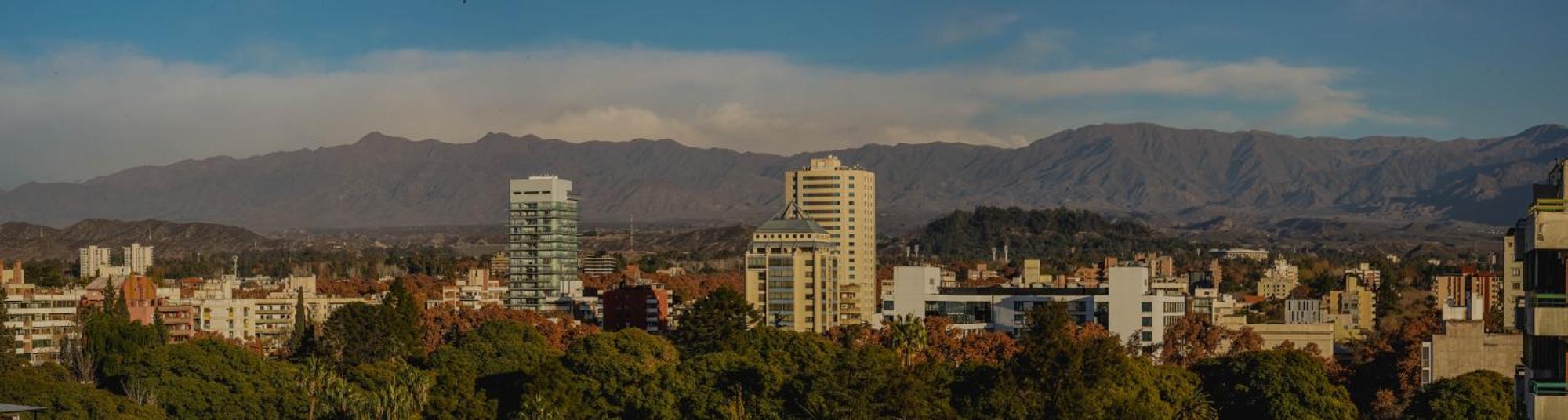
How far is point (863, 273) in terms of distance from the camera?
6265 inches

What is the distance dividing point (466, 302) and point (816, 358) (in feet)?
253

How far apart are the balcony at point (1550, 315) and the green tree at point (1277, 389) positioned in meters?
52.1

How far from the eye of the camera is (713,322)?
10881 centimetres

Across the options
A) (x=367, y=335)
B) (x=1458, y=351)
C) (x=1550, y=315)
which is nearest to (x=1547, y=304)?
(x=1550, y=315)

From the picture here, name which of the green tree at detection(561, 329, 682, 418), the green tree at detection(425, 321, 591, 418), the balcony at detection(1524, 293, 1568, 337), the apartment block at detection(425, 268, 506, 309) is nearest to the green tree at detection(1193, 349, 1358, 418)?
the green tree at detection(561, 329, 682, 418)

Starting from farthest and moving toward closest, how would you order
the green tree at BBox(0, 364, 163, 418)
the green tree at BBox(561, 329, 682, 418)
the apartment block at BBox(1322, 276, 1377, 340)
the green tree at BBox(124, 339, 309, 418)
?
the apartment block at BBox(1322, 276, 1377, 340) → the green tree at BBox(124, 339, 309, 418) → the green tree at BBox(561, 329, 682, 418) → the green tree at BBox(0, 364, 163, 418)

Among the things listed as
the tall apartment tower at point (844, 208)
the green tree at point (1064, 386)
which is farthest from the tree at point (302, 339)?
the green tree at point (1064, 386)

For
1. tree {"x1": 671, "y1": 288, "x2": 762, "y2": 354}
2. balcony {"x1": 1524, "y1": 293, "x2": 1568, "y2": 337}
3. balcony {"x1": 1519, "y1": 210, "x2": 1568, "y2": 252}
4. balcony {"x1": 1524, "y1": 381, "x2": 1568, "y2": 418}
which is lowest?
tree {"x1": 671, "y1": 288, "x2": 762, "y2": 354}

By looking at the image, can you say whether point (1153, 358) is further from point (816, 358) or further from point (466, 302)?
point (466, 302)

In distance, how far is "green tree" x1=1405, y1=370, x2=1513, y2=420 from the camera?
70750 mm

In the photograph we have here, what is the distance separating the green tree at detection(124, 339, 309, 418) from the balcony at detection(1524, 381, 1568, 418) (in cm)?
6097

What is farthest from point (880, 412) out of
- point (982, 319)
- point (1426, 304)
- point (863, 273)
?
point (1426, 304)

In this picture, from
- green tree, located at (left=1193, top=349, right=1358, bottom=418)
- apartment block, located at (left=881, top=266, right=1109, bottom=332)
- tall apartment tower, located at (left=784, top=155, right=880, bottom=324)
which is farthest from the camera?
tall apartment tower, located at (left=784, top=155, right=880, bottom=324)

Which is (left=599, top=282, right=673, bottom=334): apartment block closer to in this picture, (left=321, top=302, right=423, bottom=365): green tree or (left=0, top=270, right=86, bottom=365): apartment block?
(left=321, top=302, right=423, bottom=365): green tree
